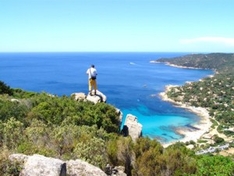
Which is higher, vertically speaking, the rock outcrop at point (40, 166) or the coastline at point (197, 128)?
the rock outcrop at point (40, 166)

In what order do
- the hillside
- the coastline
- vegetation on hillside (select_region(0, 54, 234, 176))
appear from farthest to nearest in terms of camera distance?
the hillside, the coastline, vegetation on hillside (select_region(0, 54, 234, 176))

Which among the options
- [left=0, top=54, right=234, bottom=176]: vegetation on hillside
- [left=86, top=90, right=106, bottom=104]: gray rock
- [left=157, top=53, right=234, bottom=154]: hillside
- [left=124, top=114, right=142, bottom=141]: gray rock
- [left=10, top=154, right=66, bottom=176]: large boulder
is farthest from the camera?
[left=157, top=53, right=234, bottom=154]: hillside

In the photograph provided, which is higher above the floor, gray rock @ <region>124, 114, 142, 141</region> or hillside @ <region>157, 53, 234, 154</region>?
gray rock @ <region>124, 114, 142, 141</region>

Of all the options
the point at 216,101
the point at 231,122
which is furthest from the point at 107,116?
the point at 216,101

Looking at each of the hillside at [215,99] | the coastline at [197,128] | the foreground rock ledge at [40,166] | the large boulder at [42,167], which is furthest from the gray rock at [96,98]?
the hillside at [215,99]

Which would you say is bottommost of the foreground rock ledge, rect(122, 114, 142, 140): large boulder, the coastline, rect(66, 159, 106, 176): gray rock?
the coastline

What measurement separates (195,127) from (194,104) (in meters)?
21.4

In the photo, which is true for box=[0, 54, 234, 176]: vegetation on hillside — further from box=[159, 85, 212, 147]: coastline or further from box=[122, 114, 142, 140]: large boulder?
box=[159, 85, 212, 147]: coastline

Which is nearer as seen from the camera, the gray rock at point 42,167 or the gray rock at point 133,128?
the gray rock at point 42,167

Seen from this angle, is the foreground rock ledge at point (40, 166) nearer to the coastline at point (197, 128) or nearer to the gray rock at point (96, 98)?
the gray rock at point (96, 98)

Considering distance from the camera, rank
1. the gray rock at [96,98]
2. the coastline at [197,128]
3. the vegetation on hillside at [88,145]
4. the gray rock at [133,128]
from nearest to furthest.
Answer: the vegetation on hillside at [88,145], the gray rock at [133,128], the gray rock at [96,98], the coastline at [197,128]

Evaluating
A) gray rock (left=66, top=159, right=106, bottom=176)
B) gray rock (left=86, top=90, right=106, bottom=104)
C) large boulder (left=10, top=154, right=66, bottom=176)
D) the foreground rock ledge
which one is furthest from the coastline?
large boulder (left=10, top=154, right=66, bottom=176)

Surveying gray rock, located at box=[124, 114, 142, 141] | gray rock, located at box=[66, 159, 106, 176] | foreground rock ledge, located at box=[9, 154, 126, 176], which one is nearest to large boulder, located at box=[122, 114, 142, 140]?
gray rock, located at box=[124, 114, 142, 141]

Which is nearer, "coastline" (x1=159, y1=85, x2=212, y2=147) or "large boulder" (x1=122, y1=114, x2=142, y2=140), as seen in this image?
"large boulder" (x1=122, y1=114, x2=142, y2=140)
